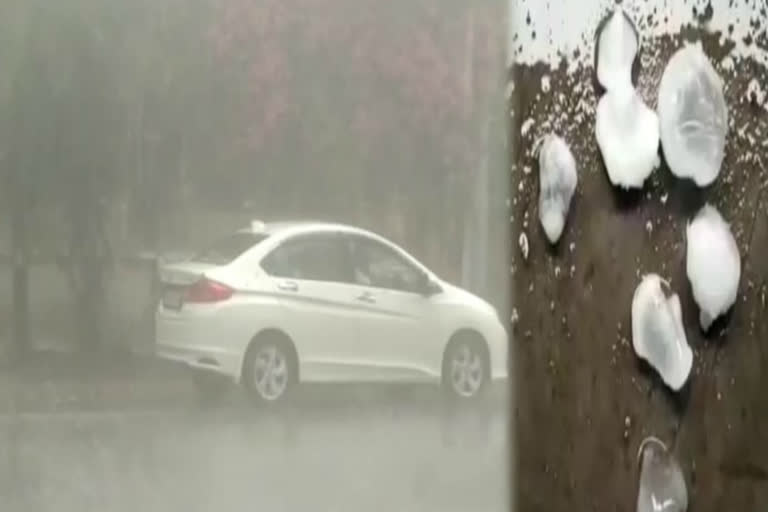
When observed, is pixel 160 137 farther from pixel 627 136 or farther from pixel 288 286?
pixel 627 136

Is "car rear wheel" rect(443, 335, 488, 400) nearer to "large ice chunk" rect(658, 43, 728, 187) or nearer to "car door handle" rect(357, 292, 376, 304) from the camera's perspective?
"car door handle" rect(357, 292, 376, 304)

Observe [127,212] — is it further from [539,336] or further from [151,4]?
[539,336]

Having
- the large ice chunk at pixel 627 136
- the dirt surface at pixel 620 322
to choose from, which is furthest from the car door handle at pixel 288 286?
the large ice chunk at pixel 627 136

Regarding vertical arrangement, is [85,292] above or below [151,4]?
below

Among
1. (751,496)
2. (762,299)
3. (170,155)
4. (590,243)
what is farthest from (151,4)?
(751,496)

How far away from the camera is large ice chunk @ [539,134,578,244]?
136 centimetres

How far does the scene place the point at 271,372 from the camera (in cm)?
133

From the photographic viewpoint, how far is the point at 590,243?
53.7 inches

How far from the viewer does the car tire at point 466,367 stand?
1376 mm

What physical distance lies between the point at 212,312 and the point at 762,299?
64 centimetres

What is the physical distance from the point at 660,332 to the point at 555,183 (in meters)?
0.23

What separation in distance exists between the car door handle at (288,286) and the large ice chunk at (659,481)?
1.51 ft

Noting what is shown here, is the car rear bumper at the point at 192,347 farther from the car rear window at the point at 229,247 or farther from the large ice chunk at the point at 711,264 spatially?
the large ice chunk at the point at 711,264

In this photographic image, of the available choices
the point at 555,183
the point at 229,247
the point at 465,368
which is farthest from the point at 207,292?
the point at 555,183
